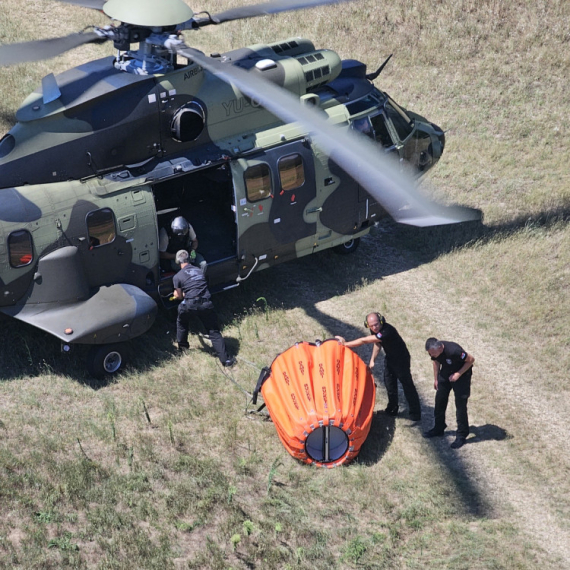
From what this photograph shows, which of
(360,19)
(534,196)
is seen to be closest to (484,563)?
(534,196)

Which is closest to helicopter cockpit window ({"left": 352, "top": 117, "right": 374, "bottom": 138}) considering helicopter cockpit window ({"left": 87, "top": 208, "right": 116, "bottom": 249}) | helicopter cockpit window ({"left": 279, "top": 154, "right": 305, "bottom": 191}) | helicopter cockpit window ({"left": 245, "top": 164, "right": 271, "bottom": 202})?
helicopter cockpit window ({"left": 279, "top": 154, "right": 305, "bottom": 191})

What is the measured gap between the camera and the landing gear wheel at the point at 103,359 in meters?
10.9

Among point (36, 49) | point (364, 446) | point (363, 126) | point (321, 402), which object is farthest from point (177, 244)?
point (364, 446)

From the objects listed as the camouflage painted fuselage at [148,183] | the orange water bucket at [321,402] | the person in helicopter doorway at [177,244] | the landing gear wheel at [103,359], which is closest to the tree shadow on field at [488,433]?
the orange water bucket at [321,402]

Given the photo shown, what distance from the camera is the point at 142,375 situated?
11.2 m

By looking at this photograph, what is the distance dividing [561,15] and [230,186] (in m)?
13.6

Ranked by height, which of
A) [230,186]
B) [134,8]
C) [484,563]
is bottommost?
[484,563]

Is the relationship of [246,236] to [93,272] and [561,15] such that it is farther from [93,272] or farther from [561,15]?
[561,15]

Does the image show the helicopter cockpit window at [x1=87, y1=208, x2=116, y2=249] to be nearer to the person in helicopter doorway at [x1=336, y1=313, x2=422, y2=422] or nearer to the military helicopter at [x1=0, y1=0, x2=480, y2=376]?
the military helicopter at [x1=0, y1=0, x2=480, y2=376]

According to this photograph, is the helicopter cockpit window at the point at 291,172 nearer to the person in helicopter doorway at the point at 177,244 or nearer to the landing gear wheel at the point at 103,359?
the person in helicopter doorway at the point at 177,244

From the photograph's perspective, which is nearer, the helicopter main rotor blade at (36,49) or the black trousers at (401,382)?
the helicopter main rotor blade at (36,49)

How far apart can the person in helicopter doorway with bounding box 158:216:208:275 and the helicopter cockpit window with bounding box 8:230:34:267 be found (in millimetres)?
2019

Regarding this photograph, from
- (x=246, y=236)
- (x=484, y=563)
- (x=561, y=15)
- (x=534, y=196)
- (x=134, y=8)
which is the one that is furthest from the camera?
(x=561, y=15)

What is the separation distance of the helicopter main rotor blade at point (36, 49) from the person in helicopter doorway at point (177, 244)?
119 inches
